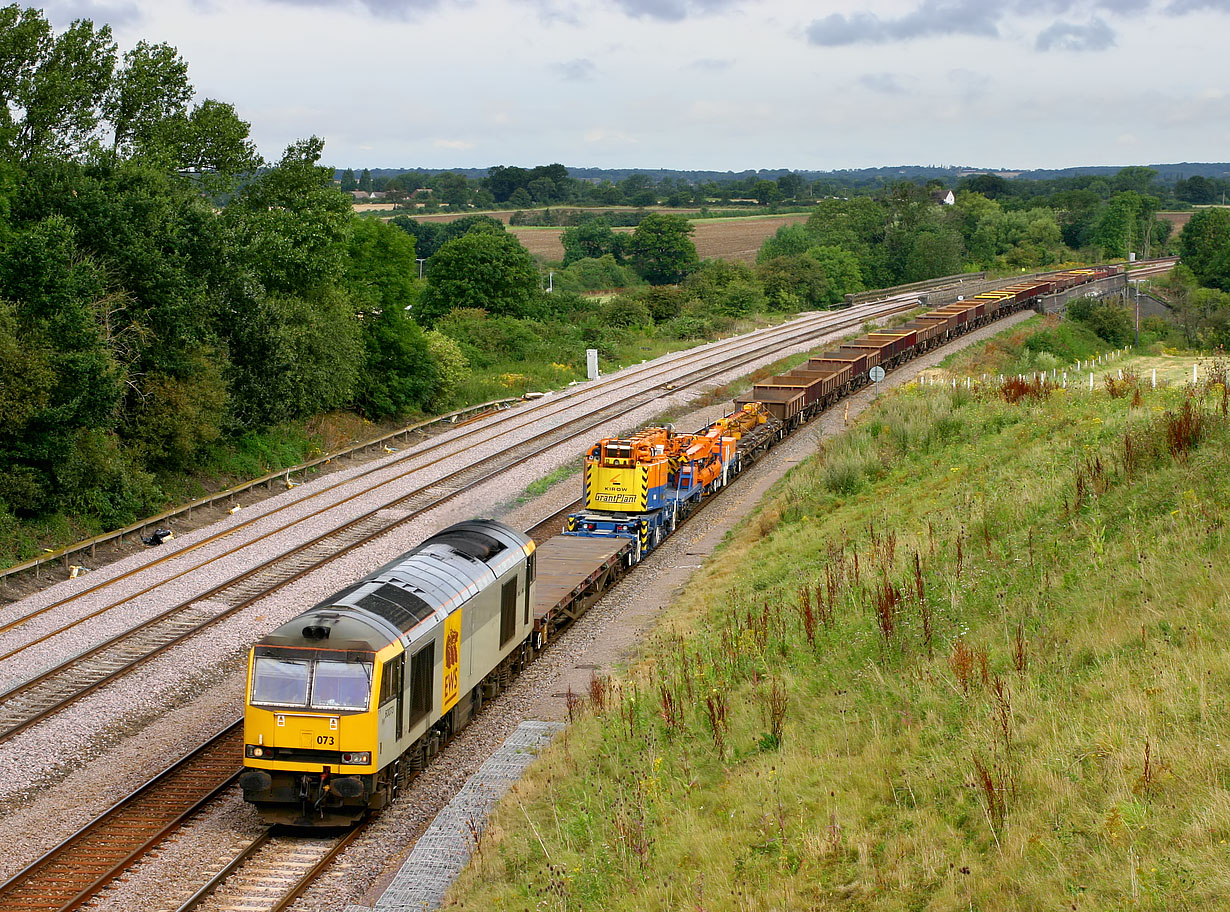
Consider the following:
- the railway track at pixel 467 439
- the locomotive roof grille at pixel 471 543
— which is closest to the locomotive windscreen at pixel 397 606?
the locomotive roof grille at pixel 471 543

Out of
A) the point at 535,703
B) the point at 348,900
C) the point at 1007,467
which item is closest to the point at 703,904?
the point at 348,900

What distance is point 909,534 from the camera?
2084 centimetres

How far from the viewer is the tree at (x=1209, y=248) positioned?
104 meters

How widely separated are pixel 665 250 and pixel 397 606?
387 ft

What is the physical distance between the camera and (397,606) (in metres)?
15.9

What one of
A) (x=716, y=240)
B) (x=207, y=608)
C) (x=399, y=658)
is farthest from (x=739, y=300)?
(x=716, y=240)

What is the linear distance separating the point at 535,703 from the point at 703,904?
9.83 metres

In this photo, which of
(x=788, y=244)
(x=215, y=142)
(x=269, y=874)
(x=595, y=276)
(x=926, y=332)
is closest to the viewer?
(x=269, y=874)

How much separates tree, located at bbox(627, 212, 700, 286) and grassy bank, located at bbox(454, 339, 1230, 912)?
4356 inches

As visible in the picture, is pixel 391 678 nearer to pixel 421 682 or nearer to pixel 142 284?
pixel 421 682

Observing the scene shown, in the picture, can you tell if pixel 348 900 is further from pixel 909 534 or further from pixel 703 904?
pixel 909 534

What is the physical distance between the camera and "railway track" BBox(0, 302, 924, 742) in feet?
63.2

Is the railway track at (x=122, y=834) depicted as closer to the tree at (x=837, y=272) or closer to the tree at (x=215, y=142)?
the tree at (x=215, y=142)

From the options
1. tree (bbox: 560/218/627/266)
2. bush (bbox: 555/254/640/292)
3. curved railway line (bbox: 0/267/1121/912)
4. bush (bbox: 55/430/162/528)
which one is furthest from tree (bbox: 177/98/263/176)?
tree (bbox: 560/218/627/266)
